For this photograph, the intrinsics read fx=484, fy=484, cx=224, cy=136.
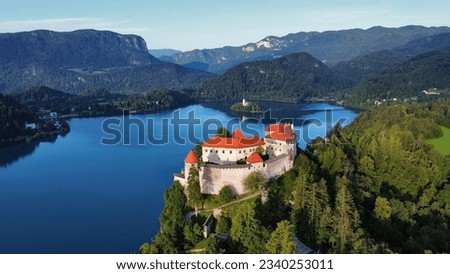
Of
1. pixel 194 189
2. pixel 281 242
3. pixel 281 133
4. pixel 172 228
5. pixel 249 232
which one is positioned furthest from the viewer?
pixel 281 133

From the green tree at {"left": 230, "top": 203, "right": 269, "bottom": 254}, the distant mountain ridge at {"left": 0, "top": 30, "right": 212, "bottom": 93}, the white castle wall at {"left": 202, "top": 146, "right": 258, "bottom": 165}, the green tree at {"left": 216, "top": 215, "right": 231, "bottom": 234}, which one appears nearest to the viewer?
the green tree at {"left": 230, "top": 203, "right": 269, "bottom": 254}

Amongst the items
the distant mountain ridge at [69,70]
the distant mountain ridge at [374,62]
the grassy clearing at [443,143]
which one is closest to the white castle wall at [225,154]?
the grassy clearing at [443,143]

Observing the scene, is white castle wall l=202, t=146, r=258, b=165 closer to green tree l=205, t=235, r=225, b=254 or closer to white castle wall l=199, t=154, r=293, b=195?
white castle wall l=199, t=154, r=293, b=195

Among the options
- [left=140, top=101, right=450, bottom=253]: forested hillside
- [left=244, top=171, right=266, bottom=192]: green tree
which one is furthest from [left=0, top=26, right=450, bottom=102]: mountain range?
[left=244, top=171, right=266, bottom=192]: green tree

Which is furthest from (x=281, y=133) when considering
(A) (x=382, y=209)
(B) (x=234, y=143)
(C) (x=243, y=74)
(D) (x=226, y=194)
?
(C) (x=243, y=74)

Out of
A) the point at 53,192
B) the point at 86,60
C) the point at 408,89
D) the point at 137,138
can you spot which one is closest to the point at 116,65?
the point at 86,60

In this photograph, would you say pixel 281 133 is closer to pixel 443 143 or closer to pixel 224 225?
pixel 224 225

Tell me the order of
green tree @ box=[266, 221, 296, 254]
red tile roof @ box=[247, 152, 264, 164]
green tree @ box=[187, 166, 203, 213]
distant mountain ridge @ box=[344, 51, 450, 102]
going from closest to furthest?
green tree @ box=[266, 221, 296, 254] < red tile roof @ box=[247, 152, 264, 164] < green tree @ box=[187, 166, 203, 213] < distant mountain ridge @ box=[344, 51, 450, 102]
